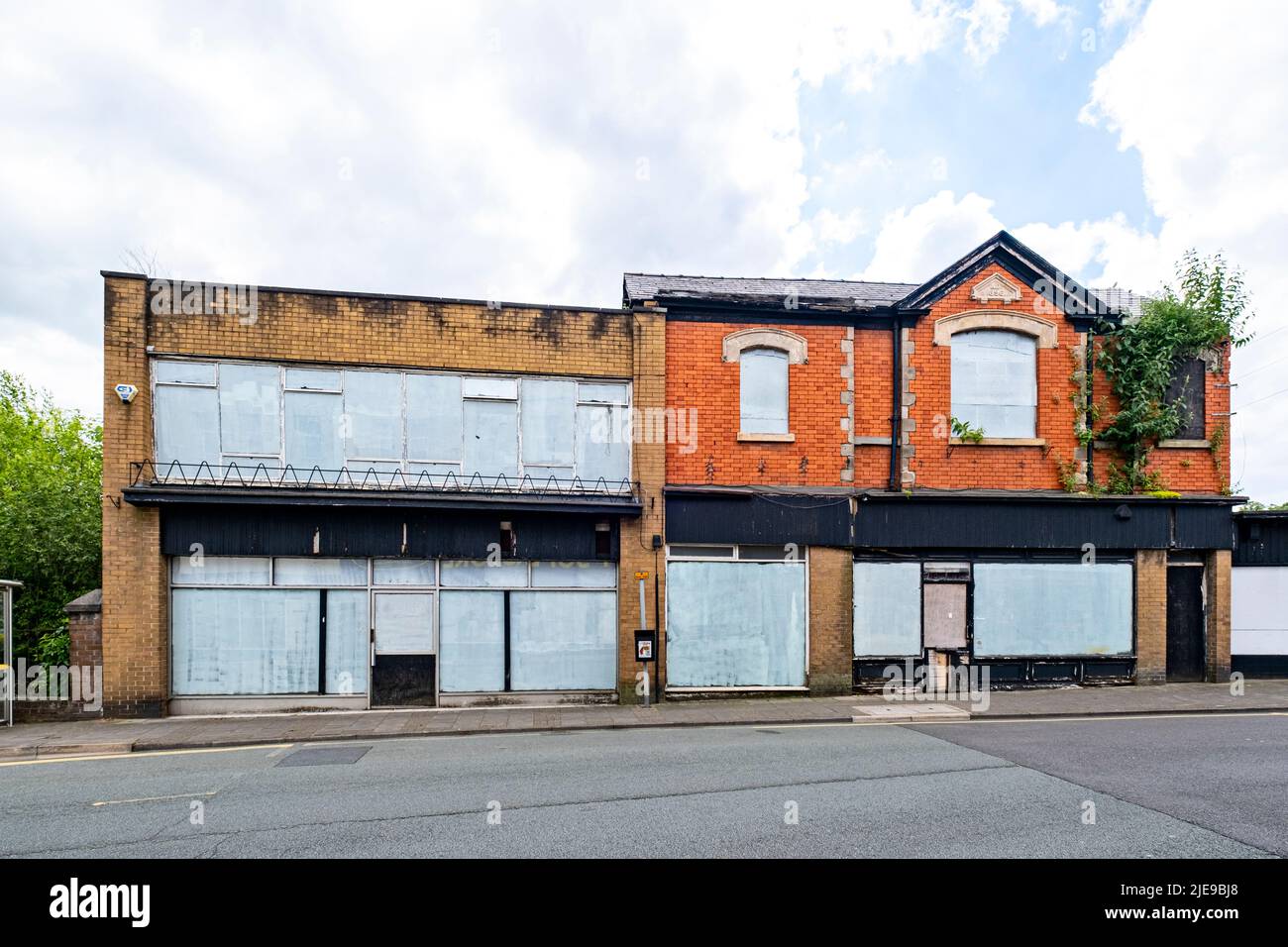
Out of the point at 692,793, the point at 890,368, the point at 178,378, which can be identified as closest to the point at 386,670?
the point at 178,378

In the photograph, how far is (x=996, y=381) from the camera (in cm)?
1520

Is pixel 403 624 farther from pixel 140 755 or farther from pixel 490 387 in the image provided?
pixel 490 387

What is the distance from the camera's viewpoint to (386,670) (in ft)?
43.7

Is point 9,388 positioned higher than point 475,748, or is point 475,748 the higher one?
point 9,388

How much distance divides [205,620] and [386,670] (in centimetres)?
340

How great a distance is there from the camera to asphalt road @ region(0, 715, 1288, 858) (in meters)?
6.26

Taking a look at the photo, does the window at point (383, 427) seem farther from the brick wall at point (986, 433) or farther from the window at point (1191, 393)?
the window at point (1191, 393)

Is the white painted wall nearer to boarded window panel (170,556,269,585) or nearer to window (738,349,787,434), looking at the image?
window (738,349,787,434)

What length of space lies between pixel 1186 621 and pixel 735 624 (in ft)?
33.2

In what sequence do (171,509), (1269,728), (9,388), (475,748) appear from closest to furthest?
1. (475,748)
2. (1269,728)
3. (171,509)
4. (9,388)

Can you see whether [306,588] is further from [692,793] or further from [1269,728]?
[1269,728]

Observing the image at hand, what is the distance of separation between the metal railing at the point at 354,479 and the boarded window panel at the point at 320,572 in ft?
4.59

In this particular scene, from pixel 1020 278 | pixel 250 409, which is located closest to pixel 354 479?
pixel 250 409

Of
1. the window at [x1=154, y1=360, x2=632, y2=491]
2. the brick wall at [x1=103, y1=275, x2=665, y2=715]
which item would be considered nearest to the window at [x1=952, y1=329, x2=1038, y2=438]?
the brick wall at [x1=103, y1=275, x2=665, y2=715]
